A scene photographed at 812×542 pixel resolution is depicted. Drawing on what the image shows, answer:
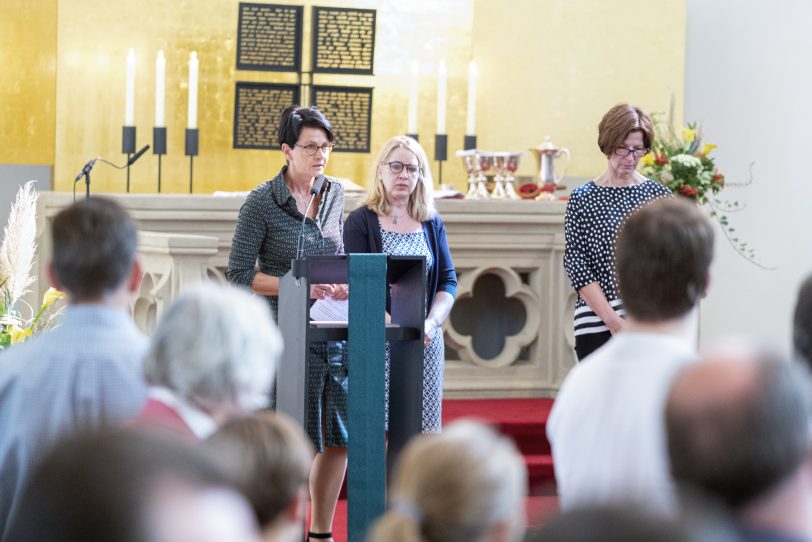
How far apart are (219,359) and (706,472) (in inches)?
38.0

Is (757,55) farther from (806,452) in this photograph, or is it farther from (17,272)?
(806,452)

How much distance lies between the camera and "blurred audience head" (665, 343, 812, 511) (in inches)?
53.8

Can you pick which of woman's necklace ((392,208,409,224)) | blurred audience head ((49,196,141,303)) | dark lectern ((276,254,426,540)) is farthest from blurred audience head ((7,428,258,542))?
woman's necklace ((392,208,409,224))

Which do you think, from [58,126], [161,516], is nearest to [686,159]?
[58,126]

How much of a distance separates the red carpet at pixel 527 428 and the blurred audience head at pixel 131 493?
4421 mm

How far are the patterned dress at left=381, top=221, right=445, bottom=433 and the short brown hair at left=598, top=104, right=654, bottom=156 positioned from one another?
75 centimetres

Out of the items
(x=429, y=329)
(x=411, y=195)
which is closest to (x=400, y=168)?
(x=411, y=195)

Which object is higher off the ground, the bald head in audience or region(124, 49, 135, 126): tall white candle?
region(124, 49, 135, 126): tall white candle

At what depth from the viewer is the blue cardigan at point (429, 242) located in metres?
4.60

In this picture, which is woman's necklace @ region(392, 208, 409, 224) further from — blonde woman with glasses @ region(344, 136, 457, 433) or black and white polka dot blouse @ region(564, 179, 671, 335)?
black and white polka dot blouse @ region(564, 179, 671, 335)

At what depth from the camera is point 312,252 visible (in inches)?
177

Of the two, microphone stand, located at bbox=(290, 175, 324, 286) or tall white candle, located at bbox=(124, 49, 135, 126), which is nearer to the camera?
microphone stand, located at bbox=(290, 175, 324, 286)

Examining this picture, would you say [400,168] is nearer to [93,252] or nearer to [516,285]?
[93,252]

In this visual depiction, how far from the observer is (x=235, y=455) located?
1.56 metres
